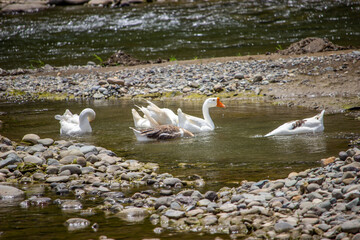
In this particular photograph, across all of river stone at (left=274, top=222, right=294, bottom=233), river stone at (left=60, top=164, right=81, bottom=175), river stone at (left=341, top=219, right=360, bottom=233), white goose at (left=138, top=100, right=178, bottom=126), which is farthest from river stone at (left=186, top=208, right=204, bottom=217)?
white goose at (left=138, top=100, right=178, bottom=126)

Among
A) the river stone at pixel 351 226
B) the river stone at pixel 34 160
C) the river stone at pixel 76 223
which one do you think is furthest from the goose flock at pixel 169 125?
the river stone at pixel 351 226

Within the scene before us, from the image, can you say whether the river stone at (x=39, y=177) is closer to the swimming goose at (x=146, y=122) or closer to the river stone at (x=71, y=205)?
the river stone at (x=71, y=205)

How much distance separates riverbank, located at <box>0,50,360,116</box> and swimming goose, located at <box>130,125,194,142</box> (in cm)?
451

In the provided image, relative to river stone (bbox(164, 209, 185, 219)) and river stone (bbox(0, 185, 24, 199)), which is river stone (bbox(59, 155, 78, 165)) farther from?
river stone (bbox(164, 209, 185, 219))

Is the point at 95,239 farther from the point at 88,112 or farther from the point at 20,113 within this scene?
the point at 20,113

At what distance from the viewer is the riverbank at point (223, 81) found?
1432 centimetres

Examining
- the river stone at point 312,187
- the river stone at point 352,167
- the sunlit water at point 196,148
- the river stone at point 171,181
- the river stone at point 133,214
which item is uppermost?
the river stone at point 352,167

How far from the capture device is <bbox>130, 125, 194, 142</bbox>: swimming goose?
10.3 m

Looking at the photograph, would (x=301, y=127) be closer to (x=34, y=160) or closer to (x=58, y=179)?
(x=58, y=179)

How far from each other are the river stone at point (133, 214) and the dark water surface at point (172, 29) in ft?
59.6

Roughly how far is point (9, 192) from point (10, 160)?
150 centimetres

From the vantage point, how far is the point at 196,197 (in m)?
6.04

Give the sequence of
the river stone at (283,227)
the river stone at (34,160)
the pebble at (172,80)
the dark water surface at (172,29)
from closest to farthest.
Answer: the river stone at (283,227), the river stone at (34,160), the pebble at (172,80), the dark water surface at (172,29)

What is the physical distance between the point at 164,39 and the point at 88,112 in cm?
1871
